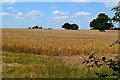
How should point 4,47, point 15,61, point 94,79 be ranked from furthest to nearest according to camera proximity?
point 4,47 → point 15,61 → point 94,79

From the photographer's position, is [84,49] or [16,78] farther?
[84,49]

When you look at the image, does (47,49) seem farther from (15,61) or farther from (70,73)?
(70,73)

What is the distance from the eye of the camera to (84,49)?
12375 mm

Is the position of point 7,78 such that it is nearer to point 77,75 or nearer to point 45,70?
point 45,70

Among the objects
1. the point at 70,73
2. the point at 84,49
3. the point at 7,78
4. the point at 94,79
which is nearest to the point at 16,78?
the point at 7,78

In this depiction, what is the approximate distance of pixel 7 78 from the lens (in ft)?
19.1

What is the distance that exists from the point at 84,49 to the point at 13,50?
13.6 ft

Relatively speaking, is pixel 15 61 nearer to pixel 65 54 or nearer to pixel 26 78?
pixel 26 78

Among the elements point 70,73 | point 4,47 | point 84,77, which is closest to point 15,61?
point 70,73

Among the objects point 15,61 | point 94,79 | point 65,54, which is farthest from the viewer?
point 65,54

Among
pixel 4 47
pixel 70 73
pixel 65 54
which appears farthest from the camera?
pixel 4 47

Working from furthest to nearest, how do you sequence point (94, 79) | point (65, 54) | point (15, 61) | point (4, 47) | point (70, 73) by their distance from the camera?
point (4, 47) → point (65, 54) → point (15, 61) → point (70, 73) → point (94, 79)

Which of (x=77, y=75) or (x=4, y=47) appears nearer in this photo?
(x=77, y=75)

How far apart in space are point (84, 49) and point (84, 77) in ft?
22.0
